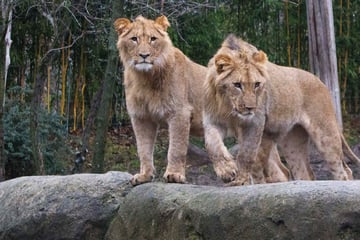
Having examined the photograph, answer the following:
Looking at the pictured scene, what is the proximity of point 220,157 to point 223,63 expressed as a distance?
636 mm

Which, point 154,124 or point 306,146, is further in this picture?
point 306,146

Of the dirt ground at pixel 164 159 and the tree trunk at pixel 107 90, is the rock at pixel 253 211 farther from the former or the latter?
the dirt ground at pixel 164 159

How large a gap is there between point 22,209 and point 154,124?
113cm

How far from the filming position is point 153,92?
5.77m

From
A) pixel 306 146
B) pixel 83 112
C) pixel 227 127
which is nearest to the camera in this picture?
pixel 227 127

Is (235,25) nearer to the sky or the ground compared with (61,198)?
nearer to the sky

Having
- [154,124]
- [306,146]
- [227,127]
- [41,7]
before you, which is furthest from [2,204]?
[41,7]

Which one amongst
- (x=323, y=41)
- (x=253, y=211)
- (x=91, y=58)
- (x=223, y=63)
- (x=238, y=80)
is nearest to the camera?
(x=253, y=211)

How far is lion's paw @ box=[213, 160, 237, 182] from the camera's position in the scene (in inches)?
203

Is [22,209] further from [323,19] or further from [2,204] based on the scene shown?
[323,19]

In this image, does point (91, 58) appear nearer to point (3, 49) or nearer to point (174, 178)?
point (3, 49)

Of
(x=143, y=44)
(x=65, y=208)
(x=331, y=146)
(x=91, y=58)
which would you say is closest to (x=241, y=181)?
(x=143, y=44)

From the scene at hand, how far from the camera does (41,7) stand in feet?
30.1

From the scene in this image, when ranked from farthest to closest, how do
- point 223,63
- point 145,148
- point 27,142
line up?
point 27,142
point 145,148
point 223,63
